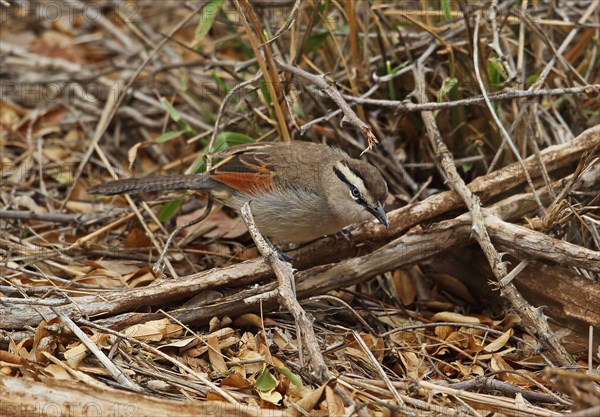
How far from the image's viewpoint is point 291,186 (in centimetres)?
551

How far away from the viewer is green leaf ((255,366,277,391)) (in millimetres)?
4188

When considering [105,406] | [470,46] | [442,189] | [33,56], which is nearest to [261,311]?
[105,406]

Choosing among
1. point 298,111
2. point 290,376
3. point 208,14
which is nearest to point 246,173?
point 298,111

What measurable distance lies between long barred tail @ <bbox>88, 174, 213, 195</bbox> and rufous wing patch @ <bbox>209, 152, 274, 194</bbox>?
126 millimetres

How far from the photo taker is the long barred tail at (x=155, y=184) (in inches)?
221

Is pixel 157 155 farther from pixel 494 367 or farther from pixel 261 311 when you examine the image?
pixel 494 367

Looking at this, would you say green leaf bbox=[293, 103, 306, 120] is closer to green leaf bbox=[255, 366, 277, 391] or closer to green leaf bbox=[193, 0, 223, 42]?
green leaf bbox=[193, 0, 223, 42]

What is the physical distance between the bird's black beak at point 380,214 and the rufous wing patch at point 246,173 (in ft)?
2.85

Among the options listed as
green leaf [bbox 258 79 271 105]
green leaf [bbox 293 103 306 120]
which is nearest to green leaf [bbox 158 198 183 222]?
green leaf [bbox 258 79 271 105]

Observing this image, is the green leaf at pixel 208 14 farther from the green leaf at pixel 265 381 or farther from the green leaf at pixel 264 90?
the green leaf at pixel 265 381

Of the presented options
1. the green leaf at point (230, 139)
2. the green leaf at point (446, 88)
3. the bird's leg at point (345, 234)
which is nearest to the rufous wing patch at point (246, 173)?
the green leaf at point (230, 139)

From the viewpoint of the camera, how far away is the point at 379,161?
614cm

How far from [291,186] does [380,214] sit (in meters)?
0.79

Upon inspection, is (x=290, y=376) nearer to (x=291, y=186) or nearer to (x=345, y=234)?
(x=345, y=234)
